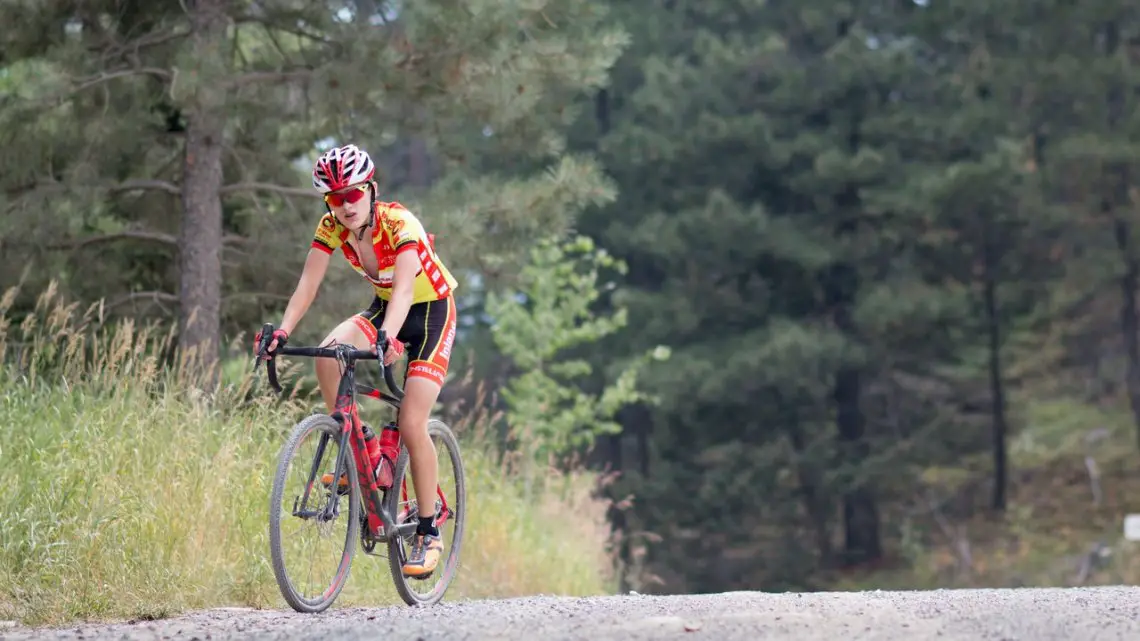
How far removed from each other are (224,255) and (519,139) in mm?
2633

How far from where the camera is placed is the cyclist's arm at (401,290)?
683 cm

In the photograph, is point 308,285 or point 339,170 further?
point 308,285

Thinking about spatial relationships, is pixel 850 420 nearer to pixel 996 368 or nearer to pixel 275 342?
pixel 996 368

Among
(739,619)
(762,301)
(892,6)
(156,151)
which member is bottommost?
(739,619)

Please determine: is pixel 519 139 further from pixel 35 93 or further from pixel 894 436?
pixel 894 436

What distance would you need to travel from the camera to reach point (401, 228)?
711 centimetres

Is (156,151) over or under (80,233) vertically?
over

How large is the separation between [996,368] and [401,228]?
1064 inches

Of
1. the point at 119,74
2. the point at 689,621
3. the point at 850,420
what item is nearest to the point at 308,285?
the point at 689,621

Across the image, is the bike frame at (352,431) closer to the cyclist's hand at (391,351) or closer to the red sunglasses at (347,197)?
the cyclist's hand at (391,351)

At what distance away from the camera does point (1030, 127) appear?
31.6 metres

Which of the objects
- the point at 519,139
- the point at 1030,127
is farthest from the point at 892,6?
the point at 519,139

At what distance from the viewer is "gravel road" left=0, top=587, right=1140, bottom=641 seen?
577 cm

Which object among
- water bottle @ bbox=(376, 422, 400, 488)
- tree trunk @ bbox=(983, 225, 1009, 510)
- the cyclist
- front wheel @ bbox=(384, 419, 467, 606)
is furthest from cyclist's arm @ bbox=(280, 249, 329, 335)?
tree trunk @ bbox=(983, 225, 1009, 510)
